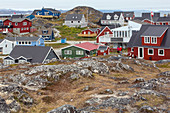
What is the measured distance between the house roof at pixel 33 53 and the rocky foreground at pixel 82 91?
19826 mm

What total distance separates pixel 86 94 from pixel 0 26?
92.8 metres

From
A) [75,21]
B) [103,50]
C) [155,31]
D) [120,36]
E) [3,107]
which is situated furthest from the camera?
[75,21]

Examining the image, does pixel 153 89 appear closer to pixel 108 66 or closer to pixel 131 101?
pixel 131 101

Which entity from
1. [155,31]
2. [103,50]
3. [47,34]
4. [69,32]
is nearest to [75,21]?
[69,32]

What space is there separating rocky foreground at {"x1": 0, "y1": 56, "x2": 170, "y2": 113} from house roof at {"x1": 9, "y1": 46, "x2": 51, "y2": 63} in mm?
19826

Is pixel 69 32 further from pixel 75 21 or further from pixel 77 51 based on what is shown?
pixel 77 51

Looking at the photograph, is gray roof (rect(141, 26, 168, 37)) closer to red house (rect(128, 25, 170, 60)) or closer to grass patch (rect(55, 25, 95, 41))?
red house (rect(128, 25, 170, 60))

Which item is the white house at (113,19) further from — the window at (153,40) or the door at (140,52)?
the window at (153,40)

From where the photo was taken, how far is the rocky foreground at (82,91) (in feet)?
67.4

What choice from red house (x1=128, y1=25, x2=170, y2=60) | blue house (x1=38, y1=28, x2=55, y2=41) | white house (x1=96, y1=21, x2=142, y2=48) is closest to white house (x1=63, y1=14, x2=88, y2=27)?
blue house (x1=38, y1=28, x2=55, y2=41)

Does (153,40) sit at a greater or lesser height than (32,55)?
greater

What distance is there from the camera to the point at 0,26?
110m

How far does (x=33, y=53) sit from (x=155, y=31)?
22.6 m

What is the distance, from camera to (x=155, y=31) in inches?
2072
